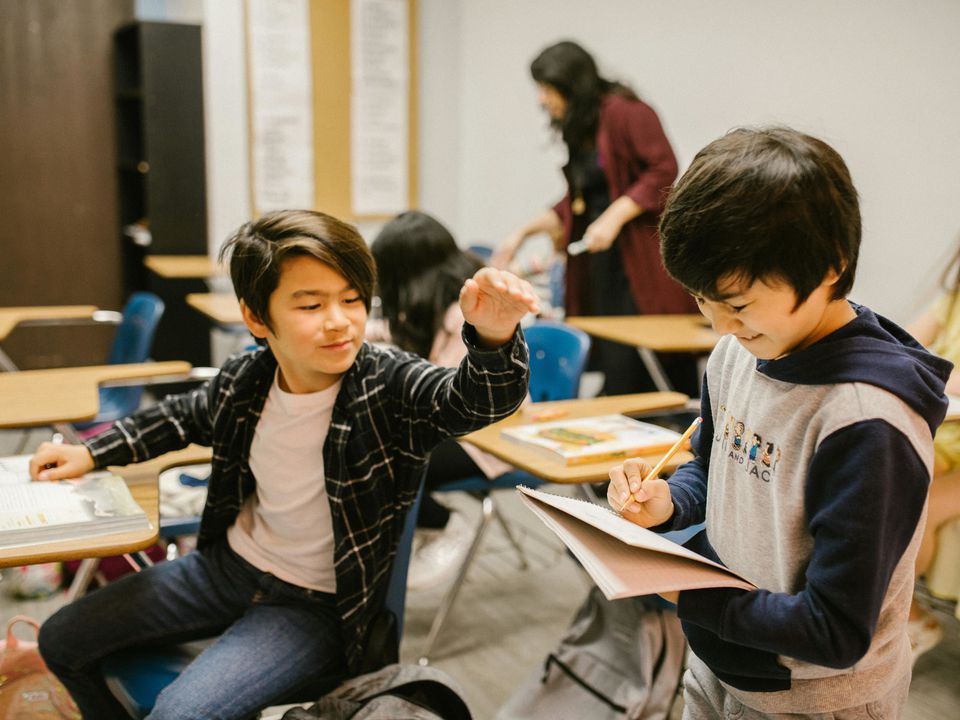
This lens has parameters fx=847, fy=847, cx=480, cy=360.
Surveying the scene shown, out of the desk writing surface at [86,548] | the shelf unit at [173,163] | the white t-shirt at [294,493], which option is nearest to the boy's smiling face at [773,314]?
the white t-shirt at [294,493]

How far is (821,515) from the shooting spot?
2.76 feet

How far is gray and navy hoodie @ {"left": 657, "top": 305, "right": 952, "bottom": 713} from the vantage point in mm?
818

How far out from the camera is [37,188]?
17.4ft

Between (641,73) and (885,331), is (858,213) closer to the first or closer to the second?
(885,331)

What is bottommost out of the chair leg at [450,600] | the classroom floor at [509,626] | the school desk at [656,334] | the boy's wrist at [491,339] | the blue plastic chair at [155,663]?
the classroom floor at [509,626]

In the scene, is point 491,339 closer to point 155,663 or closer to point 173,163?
point 155,663

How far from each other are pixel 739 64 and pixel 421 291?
2.11 metres

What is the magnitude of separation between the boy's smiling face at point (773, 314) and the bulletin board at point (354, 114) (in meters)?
4.61

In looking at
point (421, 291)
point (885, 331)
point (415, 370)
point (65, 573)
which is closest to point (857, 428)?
point (885, 331)

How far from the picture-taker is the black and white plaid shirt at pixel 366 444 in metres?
1.36

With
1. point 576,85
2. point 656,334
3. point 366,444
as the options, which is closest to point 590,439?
point 366,444

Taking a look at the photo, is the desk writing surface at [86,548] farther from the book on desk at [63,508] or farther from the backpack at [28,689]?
the backpack at [28,689]

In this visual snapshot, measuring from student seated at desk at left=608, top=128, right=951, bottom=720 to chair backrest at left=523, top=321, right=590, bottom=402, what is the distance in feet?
4.82

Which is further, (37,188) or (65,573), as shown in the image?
(37,188)
